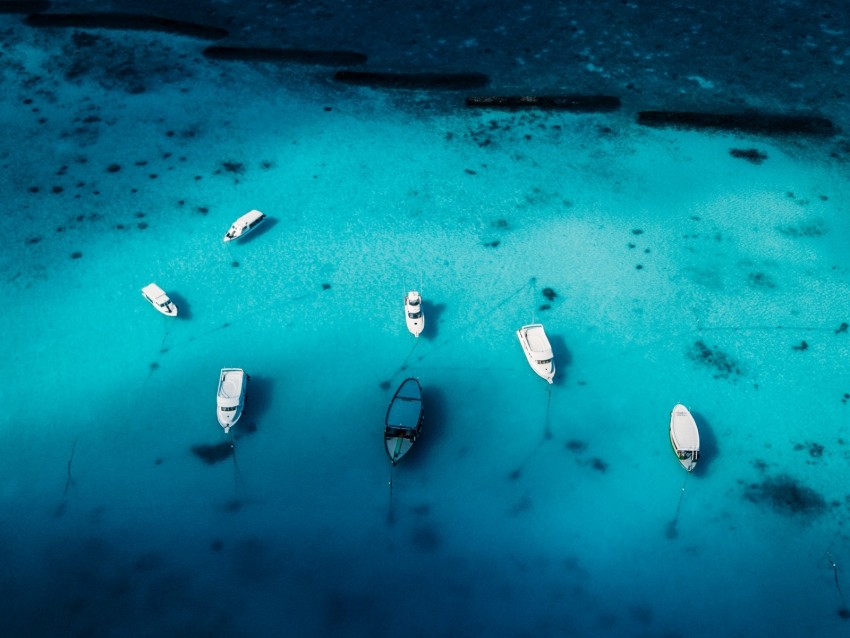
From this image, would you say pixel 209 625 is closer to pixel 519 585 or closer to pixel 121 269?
pixel 519 585

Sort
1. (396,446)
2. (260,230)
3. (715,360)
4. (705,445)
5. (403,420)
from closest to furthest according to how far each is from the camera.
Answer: (396,446) → (403,420) → (705,445) → (715,360) → (260,230)

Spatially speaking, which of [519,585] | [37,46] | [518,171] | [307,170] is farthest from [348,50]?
[519,585]

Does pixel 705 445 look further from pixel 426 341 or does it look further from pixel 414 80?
pixel 414 80

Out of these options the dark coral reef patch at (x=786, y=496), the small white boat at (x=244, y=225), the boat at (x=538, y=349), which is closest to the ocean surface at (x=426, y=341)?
the dark coral reef patch at (x=786, y=496)

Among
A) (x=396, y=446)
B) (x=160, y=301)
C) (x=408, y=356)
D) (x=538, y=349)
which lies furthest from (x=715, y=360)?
(x=160, y=301)

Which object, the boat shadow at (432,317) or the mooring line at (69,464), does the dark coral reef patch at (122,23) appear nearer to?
the boat shadow at (432,317)

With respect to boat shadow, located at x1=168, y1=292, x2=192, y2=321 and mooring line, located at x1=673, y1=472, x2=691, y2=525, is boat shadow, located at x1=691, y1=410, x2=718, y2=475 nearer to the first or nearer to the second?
mooring line, located at x1=673, y1=472, x2=691, y2=525
